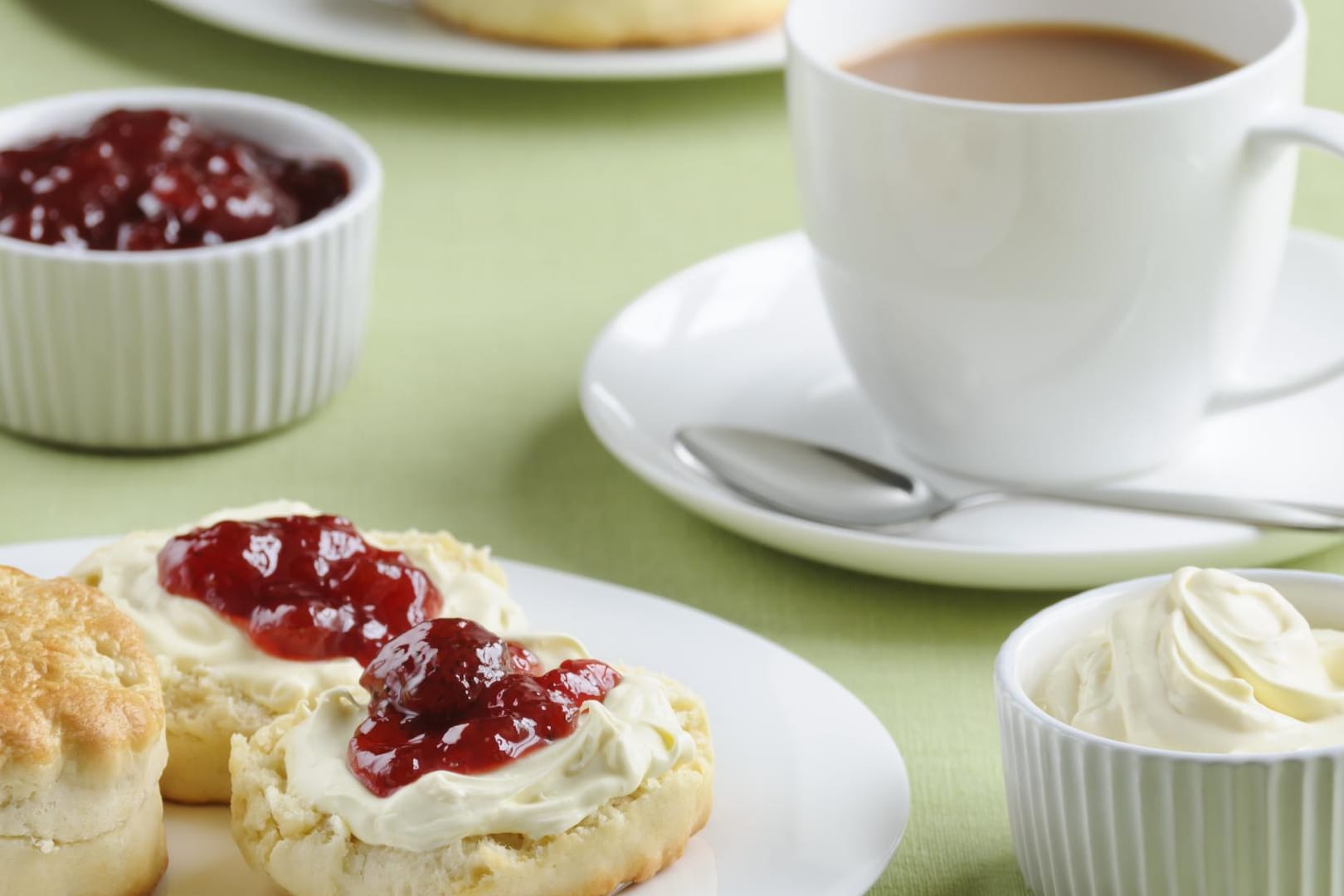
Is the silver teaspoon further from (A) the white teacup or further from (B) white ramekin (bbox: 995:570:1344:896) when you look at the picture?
(B) white ramekin (bbox: 995:570:1344:896)

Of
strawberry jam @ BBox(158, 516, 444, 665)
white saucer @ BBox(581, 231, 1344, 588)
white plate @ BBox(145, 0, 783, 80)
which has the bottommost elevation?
white saucer @ BBox(581, 231, 1344, 588)

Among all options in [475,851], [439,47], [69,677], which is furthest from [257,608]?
[439,47]

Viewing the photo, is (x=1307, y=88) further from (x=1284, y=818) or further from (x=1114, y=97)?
(x=1284, y=818)

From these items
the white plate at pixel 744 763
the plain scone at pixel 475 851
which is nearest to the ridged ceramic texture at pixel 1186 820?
the white plate at pixel 744 763

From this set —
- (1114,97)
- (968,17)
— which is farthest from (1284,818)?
(968,17)

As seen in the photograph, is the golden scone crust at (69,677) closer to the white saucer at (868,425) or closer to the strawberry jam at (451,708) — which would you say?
the strawberry jam at (451,708)

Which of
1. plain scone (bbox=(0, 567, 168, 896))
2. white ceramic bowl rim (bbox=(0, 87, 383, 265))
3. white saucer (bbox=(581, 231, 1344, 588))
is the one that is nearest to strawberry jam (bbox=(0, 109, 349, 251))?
white ceramic bowl rim (bbox=(0, 87, 383, 265))
